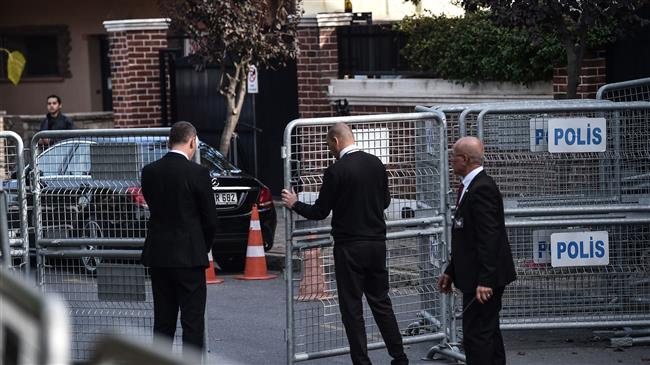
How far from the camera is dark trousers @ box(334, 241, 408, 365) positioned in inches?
314

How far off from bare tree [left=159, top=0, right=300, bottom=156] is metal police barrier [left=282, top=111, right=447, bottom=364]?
25.3ft

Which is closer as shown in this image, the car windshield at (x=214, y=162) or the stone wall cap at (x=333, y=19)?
the car windshield at (x=214, y=162)

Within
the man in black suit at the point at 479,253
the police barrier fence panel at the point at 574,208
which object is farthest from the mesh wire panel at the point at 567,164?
the man in black suit at the point at 479,253

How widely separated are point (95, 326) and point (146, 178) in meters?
1.73

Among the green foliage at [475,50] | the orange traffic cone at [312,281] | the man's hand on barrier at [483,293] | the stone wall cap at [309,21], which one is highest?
the stone wall cap at [309,21]

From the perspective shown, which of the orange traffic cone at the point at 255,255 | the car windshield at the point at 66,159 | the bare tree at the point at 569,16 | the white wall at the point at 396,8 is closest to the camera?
the car windshield at the point at 66,159

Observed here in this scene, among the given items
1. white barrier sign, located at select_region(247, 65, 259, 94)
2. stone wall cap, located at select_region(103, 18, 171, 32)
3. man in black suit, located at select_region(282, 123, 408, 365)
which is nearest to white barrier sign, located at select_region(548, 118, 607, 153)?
man in black suit, located at select_region(282, 123, 408, 365)

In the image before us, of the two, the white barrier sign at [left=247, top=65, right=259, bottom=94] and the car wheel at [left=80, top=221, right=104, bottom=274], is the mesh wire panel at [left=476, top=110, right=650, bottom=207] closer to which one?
the car wheel at [left=80, top=221, right=104, bottom=274]

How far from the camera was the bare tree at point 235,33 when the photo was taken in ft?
55.4

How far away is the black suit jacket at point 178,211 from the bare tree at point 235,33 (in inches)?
373

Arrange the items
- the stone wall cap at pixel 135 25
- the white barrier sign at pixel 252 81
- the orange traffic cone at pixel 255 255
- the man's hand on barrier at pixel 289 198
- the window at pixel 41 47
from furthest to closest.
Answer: the window at pixel 41 47
the stone wall cap at pixel 135 25
the white barrier sign at pixel 252 81
the orange traffic cone at pixel 255 255
the man's hand on barrier at pixel 289 198

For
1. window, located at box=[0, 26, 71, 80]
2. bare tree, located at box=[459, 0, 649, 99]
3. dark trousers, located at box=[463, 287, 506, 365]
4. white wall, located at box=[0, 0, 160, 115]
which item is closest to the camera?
dark trousers, located at box=[463, 287, 506, 365]

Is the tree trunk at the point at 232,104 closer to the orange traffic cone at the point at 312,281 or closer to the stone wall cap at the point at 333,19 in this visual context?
the stone wall cap at the point at 333,19

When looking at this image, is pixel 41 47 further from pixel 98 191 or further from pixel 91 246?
pixel 98 191
